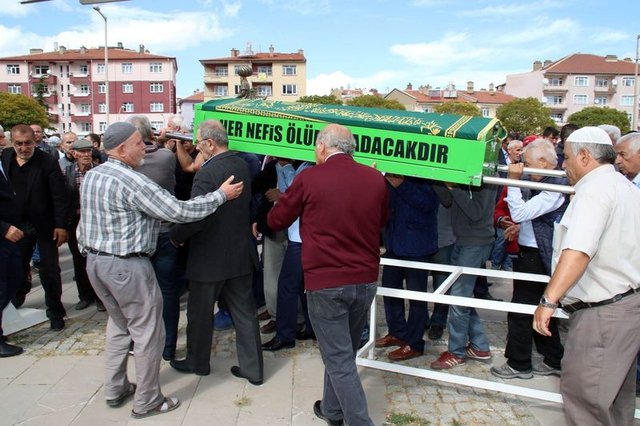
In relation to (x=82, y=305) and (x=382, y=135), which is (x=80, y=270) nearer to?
(x=82, y=305)

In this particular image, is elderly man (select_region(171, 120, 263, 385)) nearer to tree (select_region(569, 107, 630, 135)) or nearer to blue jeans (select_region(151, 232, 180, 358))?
blue jeans (select_region(151, 232, 180, 358))

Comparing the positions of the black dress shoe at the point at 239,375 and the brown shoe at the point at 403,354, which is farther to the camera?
the brown shoe at the point at 403,354

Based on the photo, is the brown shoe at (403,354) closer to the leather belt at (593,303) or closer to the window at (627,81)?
the leather belt at (593,303)

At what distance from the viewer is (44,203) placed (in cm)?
550

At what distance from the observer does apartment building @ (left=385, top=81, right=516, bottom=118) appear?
83.4 meters

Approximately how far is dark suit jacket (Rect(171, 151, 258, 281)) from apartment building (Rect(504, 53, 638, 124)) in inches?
3433

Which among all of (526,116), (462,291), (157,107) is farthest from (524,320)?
(157,107)

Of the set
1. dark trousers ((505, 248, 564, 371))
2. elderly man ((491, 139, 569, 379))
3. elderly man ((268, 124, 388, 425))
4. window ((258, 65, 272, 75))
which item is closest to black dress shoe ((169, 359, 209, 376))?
elderly man ((268, 124, 388, 425))

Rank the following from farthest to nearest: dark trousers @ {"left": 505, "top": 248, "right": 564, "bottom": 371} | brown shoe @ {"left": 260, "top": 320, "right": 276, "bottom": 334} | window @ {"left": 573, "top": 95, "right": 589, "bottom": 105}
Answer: window @ {"left": 573, "top": 95, "right": 589, "bottom": 105} → brown shoe @ {"left": 260, "top": 320, "right": 276, "bottom": 334} → dark trousers @ {"left": 505, "top": 248, "right": 564, "bottom": 371}

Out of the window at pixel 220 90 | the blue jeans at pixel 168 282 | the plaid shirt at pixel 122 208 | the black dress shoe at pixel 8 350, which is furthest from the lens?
the window at pixel 220 90

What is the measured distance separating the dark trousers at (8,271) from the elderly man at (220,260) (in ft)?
6.57

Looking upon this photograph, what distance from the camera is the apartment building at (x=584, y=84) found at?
81375 mm

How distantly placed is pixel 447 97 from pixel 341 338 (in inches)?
3542

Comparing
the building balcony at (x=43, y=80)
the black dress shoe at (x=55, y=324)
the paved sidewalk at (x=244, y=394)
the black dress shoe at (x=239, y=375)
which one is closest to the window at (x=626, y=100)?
the building balcony at (x=43, y=80)
